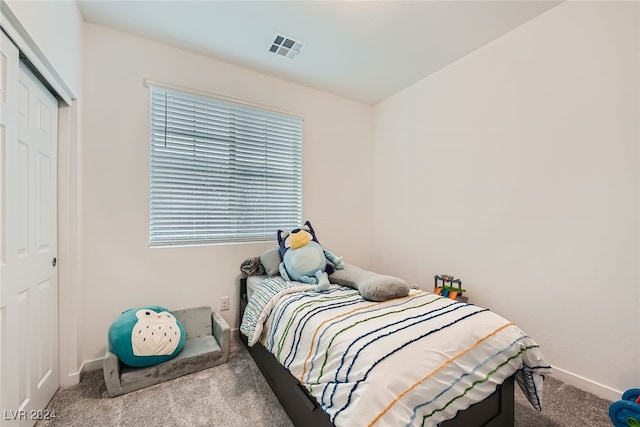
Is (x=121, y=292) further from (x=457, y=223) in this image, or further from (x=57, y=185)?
(x=457, y=223)

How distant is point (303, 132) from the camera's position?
3012 mm

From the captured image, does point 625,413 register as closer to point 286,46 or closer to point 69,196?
point 286,46

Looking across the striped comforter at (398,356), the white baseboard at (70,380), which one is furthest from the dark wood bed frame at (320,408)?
the white baseboard at (70,380)

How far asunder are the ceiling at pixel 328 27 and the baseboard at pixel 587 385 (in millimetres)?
A: 2596

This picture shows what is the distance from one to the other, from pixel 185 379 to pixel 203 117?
7.10ft

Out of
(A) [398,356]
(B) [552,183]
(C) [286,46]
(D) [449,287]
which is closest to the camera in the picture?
(A) [398,356]

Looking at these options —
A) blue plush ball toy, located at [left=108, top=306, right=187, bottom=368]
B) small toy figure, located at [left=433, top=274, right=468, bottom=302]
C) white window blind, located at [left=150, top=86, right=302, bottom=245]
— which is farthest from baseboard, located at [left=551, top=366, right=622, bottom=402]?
blue plush ball toy, located at [left=108, top=306, right=187, bottom=368]

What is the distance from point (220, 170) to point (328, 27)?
153 centimetres

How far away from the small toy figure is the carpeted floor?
73 cm

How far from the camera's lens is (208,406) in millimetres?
1630

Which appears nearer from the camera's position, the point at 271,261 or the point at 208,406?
the point at 208,406

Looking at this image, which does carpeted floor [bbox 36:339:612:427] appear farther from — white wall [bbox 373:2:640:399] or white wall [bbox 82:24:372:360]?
white wall [bbox 82:24:372:360]

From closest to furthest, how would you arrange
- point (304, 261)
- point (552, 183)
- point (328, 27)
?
1. point (552, 183)
2. point (328, 27)
3. point (304, 261)

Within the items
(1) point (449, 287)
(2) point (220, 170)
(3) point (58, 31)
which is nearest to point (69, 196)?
(3) point (58, 31)
